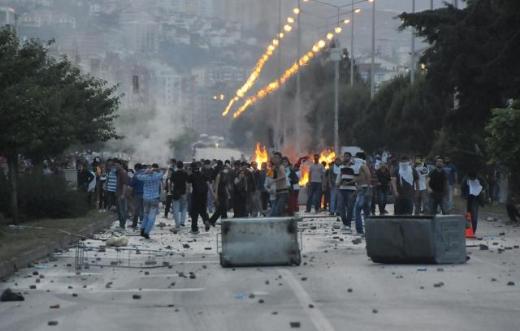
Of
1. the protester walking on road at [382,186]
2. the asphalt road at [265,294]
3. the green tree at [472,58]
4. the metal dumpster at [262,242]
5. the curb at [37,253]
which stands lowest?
the asphalt road at [265,294]

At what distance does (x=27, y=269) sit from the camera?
18.4m

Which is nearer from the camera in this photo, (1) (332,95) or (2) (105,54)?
(1) (332,95)

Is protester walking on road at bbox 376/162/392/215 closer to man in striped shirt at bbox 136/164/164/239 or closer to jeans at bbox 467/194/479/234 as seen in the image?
jeans at bbox 467/194/479/234

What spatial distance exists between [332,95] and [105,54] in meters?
99.4

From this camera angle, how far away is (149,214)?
84.4 feet

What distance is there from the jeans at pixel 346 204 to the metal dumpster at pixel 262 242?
842 centimetres

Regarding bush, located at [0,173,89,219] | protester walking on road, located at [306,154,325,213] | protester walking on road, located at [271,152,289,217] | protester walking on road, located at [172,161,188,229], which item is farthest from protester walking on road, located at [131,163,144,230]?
protester walking on road, located at [306,154,325,213]

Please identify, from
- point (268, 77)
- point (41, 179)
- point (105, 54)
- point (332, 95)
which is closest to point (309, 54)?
point (332, 95)

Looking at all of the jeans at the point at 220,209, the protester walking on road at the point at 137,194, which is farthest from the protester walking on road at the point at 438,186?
the protester walking on road at the point at 137,194

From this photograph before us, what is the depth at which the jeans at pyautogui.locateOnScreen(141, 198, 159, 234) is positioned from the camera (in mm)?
25562

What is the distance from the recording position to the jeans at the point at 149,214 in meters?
25.6

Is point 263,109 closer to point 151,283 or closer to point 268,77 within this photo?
point 268,77

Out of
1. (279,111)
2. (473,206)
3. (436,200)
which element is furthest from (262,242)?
(279,111)

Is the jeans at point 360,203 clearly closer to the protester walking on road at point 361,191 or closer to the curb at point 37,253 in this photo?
the protester walking on road at point 361,191
